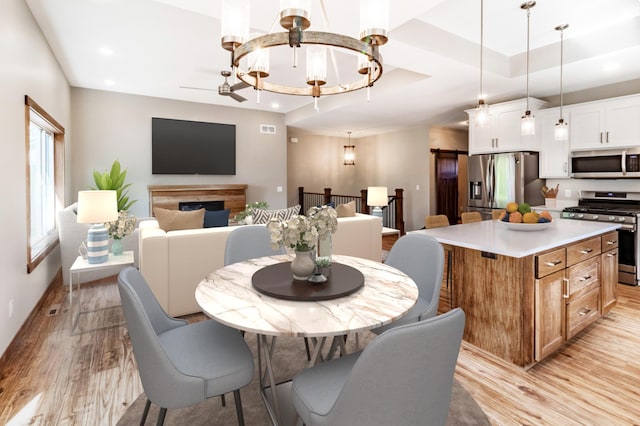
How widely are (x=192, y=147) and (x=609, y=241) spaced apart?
6558 millimetres

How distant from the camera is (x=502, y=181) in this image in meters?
5.32

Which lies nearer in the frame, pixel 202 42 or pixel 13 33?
pixel 13 33

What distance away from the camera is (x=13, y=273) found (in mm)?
2674

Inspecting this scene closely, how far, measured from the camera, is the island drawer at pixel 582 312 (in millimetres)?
2641

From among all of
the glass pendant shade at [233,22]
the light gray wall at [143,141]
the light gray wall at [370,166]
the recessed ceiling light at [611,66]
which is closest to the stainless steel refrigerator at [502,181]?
the recessed ceiling light at [611,66]

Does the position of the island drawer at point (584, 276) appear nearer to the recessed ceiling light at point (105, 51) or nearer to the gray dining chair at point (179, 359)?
the gray dining chair at point (179, 359)

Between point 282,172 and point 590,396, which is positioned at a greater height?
point 282,172

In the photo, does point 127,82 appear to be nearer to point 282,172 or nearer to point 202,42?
point 202,42

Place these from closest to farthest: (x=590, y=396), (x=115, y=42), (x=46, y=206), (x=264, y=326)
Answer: (x=264, y=326)
(x=590, y=396)
(x=115, y=42)
(x=46, y=206)

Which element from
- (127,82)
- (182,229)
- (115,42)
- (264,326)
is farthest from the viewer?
(127,82)

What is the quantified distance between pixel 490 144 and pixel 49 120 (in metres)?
6.12

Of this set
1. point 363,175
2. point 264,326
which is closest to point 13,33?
point 264,326

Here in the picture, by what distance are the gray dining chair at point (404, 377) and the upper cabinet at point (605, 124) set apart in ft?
15.9

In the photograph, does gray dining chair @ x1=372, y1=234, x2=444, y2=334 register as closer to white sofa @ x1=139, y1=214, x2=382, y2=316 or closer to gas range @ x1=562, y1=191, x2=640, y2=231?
white sofa @ x1=139, y1=214, x2=382, y2=316
